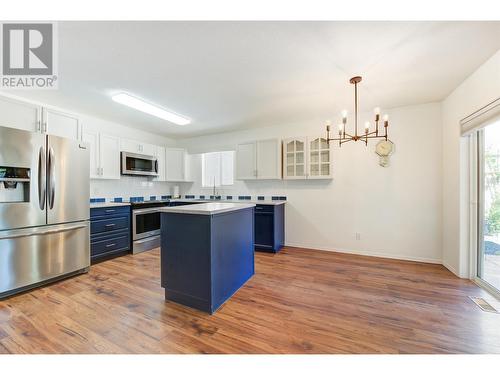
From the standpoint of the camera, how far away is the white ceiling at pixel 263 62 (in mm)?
1676

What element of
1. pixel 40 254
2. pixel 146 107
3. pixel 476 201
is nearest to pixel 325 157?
pixel 476 201

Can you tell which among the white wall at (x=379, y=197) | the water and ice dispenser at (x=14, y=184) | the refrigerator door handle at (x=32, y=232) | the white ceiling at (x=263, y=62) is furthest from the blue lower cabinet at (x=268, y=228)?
the water and ice dispenser at (x=14, y=184)

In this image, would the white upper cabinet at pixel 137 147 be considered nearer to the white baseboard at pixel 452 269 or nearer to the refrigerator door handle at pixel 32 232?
the refrigerator door handle at pixel 32 232

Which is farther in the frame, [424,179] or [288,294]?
[424,179]

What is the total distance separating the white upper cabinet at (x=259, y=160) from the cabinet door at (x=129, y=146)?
2.06 metres

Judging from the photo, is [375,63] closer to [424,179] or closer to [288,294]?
[424,179]

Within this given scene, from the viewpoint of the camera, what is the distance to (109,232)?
3449mm

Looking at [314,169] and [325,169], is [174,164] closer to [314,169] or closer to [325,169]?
[314,169]

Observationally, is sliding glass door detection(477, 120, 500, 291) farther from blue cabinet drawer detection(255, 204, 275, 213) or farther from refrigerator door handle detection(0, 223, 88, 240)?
refrigerator door handle detection(0, 223, 88, 240)

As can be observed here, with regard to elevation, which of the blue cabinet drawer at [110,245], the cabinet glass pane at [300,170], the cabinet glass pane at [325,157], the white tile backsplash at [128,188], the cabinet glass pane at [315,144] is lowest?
the blue cabinet drawer at [110,245]

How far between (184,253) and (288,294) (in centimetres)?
122

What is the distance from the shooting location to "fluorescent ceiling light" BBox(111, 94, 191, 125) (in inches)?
114
